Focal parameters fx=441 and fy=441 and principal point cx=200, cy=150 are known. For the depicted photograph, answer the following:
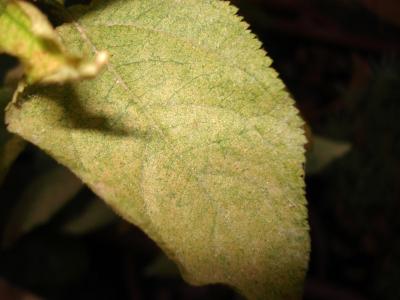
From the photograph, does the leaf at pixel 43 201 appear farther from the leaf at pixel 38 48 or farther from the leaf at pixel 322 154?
the leaf at pixel 38 48

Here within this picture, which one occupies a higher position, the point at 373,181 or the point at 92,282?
the point at 92,282

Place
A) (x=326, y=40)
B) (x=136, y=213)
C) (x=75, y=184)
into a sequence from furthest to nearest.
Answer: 1. (x=326, y=40)
2. (x=75, y=184)
3. (x=136, y=213)

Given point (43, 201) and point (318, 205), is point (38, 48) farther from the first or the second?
point (318, 205)

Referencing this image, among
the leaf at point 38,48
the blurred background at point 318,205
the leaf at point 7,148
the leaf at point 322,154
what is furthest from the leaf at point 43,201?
the leaf at point 38,48

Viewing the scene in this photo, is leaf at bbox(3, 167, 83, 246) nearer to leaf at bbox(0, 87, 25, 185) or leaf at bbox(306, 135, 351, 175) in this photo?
leaf at bbox(0, 87, 25, 185)

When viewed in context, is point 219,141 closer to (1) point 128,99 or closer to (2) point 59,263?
(1) point 128,99

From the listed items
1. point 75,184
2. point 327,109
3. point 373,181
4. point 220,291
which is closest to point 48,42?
point 75,184

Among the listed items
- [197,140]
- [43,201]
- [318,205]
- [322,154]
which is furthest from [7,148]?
[318,205]
